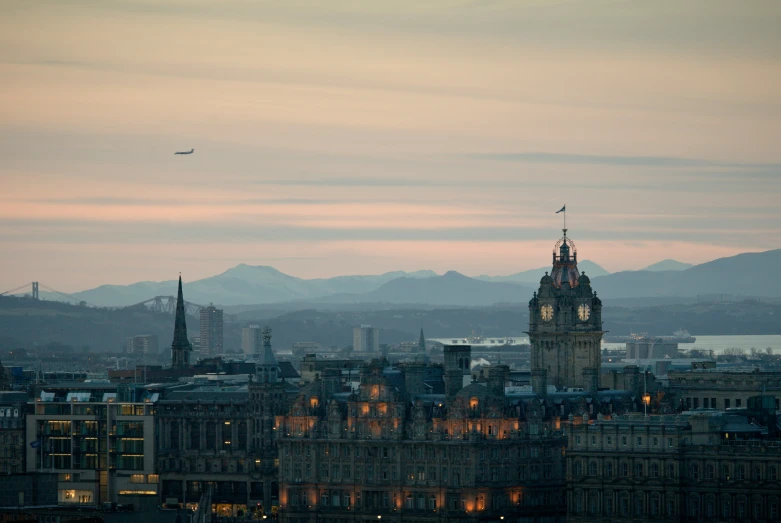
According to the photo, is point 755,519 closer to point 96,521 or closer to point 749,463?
point 749,463

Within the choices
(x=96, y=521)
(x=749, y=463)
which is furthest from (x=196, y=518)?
(x=749, y=463)

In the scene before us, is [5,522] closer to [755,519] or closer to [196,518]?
[196,518]

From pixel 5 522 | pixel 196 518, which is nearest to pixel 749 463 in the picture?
pixel 196 518

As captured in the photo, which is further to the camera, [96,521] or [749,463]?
[749,463]

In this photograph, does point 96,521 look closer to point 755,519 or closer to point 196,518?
point 196,518

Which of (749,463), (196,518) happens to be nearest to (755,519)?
(749,463)

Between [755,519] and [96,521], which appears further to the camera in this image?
[755,519]
